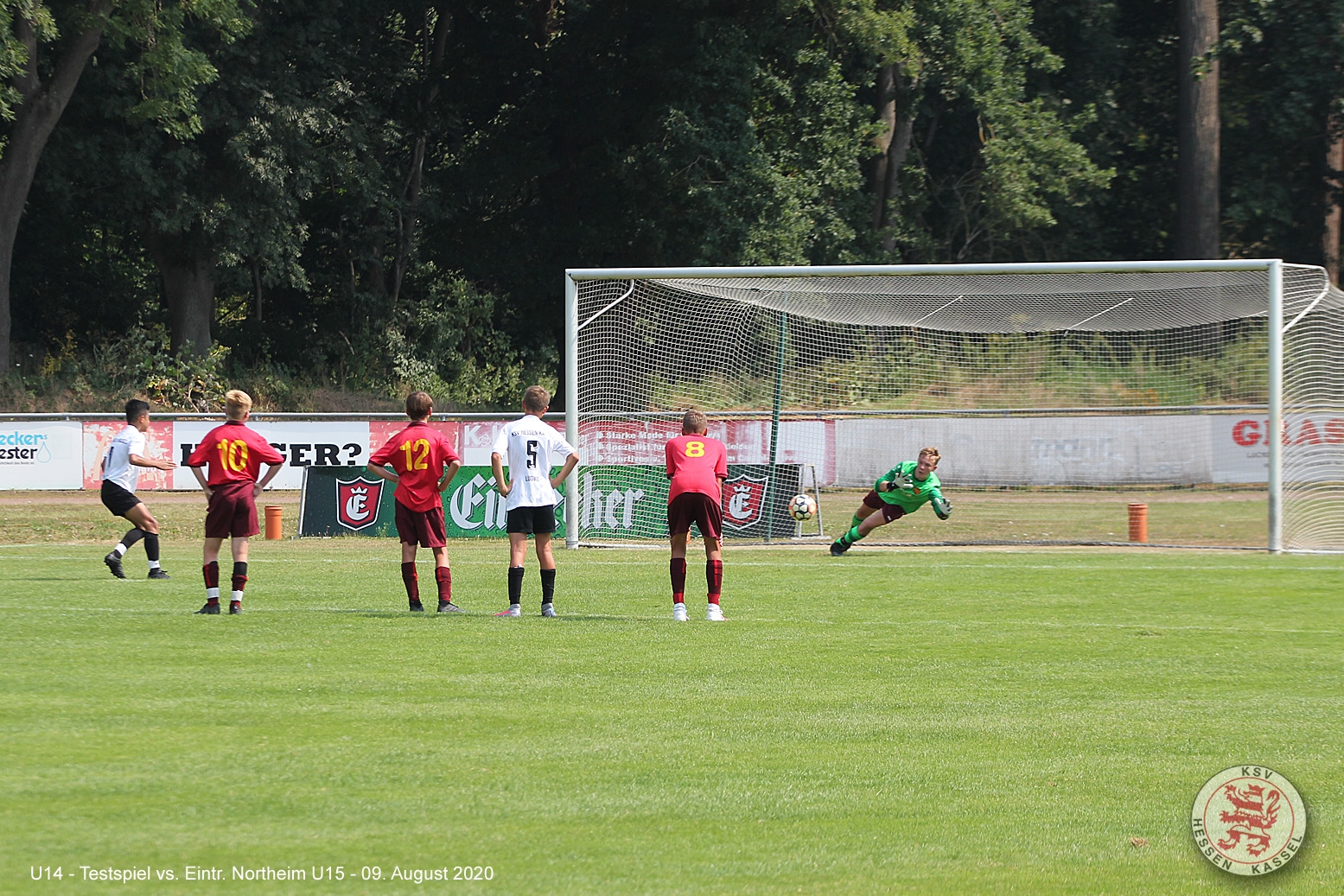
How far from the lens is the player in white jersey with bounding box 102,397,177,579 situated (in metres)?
14.2

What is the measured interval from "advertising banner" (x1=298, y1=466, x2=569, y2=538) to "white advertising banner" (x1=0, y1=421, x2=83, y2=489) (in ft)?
25.8

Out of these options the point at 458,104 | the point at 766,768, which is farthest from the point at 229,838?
the point at 458,104

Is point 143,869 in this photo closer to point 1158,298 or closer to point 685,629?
point 685,629

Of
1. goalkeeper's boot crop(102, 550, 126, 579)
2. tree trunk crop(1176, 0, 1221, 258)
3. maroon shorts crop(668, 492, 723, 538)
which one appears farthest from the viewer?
tree trunk crop(1176, 0, 1221, 258)

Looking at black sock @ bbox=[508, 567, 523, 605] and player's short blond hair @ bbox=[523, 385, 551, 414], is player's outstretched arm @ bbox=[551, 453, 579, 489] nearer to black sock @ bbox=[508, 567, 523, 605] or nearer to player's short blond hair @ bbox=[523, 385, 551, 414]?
player's short blond hair @ bbox=[523, 385, 551, 414]

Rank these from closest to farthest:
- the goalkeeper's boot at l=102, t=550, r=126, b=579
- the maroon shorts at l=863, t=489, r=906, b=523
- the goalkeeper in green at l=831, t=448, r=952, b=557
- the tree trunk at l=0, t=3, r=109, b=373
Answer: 1. the goalkeeper's boot at l=102, t=550, r=126, b=579
2. the goalkeeper in green at l=831, t=448, r=952, b=557
3. the maroon shorts at l=863, t=489, r=906, b=523
4. the tree trunk at l=0, t=3, r=109, b=373

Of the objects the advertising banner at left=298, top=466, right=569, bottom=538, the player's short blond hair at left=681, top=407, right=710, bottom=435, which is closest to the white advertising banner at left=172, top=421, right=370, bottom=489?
the advertising banner at left=298, top=466, right=569, bottom=538

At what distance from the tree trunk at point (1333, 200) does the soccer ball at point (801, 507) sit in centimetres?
2662

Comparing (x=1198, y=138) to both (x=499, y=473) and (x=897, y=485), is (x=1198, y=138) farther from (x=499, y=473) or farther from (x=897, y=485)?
(x=499, y=473)

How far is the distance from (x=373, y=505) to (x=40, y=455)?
363 inches

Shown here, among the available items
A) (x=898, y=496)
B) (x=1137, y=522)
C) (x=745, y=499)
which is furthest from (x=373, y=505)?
(x=1137, y=522)

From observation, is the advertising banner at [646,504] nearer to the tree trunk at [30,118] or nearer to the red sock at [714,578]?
the red sock at [714,578]

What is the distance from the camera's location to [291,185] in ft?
119

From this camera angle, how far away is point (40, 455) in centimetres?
2609
